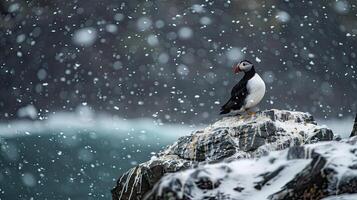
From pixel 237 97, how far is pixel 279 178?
633 centimetres

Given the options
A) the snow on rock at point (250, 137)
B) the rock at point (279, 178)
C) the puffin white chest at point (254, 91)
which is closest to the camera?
the rock at point (279, 178)

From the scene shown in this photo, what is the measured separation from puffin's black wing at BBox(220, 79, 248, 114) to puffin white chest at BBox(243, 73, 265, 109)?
0.29 ft

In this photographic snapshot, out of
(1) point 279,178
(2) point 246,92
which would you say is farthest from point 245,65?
(1) point 279,178

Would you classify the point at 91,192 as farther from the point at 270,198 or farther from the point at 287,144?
the point at 270,198

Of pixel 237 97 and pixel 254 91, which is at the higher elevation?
pixel 254 91

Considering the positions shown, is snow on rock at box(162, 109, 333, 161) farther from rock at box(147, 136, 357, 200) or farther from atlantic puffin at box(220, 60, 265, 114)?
rock at box(147, 136, 357, 200)

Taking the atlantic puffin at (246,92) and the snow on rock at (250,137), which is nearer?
the snow on rock at (250,137)

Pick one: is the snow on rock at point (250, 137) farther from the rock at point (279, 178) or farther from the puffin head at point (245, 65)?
the rock at point (279, 178)

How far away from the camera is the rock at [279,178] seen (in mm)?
3869

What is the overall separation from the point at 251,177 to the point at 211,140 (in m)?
5.51

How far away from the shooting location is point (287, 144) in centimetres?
945

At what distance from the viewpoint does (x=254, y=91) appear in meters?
10.3

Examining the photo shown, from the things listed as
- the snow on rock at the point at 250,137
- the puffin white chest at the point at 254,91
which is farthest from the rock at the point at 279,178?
the puffin white chest at the point at 254,91

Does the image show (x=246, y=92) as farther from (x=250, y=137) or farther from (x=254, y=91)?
(x=250, y=137)
